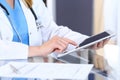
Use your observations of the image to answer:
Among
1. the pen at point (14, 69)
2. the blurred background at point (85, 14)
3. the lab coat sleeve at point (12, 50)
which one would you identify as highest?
the pen at point (14, 69)

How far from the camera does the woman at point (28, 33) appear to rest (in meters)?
1.04

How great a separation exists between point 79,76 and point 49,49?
1.23 ft

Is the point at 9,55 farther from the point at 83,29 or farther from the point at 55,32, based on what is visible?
the point at 83,29

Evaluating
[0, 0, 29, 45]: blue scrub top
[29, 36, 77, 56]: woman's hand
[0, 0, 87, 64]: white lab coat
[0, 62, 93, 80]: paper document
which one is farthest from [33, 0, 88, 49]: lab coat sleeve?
[0, 62, 93, 80]: paper document

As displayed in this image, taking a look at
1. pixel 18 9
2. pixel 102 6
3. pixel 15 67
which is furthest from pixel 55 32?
pixel 102 6

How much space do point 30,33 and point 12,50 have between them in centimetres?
18

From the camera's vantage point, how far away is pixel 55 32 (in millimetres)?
1360

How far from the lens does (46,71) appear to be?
73 cm

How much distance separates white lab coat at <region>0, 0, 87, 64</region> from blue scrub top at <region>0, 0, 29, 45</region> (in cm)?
2

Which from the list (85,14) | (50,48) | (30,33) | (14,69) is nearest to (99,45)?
(50,48)

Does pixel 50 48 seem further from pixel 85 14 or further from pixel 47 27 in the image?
pixel 85 14

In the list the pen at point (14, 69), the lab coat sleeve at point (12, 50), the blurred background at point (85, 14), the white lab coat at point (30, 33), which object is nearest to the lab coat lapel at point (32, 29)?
the white lab coat at point (30, 33)

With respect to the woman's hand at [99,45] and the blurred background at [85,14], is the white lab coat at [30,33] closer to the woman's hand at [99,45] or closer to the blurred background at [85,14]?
the woman's hand at [99,45]

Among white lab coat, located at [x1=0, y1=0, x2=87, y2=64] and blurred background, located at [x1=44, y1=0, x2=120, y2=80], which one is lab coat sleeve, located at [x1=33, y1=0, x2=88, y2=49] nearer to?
white lab coat, located at [x1=0, y1=0, x2=87, y2=64]
